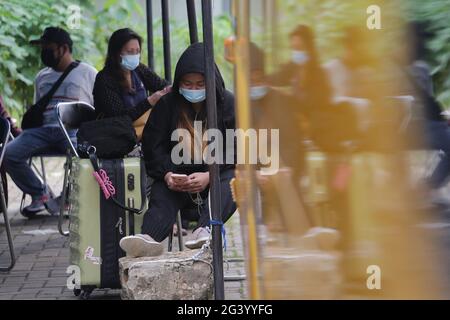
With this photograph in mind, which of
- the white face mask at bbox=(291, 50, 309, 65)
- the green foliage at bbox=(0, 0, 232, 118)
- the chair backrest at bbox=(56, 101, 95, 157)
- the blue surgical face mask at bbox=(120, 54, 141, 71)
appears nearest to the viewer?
the white face mask at bbox=(291, 50, 309, 65)

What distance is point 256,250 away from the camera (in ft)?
12.7

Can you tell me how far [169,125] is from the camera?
5.93 metres

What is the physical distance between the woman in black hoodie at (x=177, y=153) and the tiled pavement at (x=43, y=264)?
57cm

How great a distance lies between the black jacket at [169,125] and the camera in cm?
584

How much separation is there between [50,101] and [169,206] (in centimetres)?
315

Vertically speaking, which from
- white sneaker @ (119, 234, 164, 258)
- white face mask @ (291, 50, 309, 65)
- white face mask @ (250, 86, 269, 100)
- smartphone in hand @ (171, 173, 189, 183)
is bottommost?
white sneaker @ (119, 234, 164, 258)

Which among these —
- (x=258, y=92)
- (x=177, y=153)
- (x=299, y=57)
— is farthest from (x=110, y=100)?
(x=299, y=57)

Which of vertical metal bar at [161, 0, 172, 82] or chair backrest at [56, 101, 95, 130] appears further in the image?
vertical metal bar at [161, 0, 172, 82]

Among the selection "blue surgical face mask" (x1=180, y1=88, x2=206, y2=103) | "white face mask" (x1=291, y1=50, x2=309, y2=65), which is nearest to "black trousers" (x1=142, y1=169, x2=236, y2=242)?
"blue surgical face mask" (x1=180, y1=88, x2=206, y2=103)

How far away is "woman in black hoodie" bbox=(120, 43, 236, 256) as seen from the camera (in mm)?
5715

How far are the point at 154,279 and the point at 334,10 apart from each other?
100 inches

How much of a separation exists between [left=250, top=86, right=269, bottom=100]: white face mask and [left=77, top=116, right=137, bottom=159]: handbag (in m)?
2.24

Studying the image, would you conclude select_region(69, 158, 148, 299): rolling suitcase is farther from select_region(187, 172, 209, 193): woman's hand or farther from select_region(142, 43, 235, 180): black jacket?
select_region(187, 172, 209, 193): woman's hand
